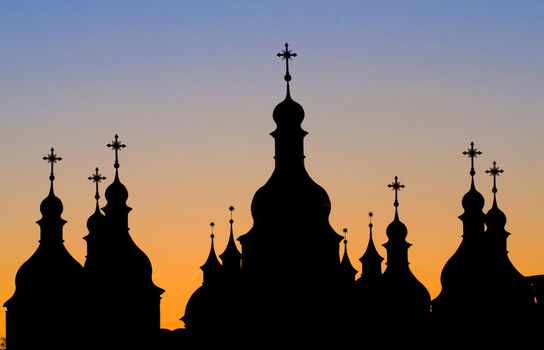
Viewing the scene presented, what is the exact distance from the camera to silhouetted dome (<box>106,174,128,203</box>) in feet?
327

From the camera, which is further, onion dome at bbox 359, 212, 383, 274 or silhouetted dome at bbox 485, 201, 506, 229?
onion dome at bbox 359, 212, 383, 274

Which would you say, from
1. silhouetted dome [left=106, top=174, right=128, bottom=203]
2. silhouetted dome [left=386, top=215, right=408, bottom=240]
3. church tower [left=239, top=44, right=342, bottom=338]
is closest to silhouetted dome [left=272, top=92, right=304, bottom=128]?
church tower [left=239, top=44, right=342, bottom=338]

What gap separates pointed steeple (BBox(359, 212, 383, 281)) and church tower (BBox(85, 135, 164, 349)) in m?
11.5

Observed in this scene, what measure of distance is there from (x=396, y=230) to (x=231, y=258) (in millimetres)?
7626

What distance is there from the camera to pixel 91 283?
324ft

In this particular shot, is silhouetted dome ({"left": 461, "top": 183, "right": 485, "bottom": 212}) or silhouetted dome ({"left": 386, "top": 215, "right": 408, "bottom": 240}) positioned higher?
silhouetted dome ({"left": 386, "top": 215, "right": 408, "bottom": 240})

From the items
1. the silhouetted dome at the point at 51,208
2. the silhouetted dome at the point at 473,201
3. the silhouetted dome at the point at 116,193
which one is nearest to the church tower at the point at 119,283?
the silhouetted dome at the point at 116,193

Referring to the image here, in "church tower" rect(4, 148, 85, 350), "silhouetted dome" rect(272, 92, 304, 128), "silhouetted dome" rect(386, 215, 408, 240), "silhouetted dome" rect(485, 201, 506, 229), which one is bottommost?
"church tower" rect(4, 148, 85, 350)

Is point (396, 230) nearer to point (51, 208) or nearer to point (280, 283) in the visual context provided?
point (280, 283)

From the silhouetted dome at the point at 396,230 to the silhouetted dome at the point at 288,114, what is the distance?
960 cm

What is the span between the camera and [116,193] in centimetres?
9962

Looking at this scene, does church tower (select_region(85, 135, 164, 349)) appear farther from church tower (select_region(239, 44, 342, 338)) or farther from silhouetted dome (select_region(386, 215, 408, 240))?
silhouetted dome (select_region(386, 215, 408, 240))

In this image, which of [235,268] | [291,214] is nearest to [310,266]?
[291,214]

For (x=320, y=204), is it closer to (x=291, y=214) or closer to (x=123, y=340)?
(x=291, y=214)
